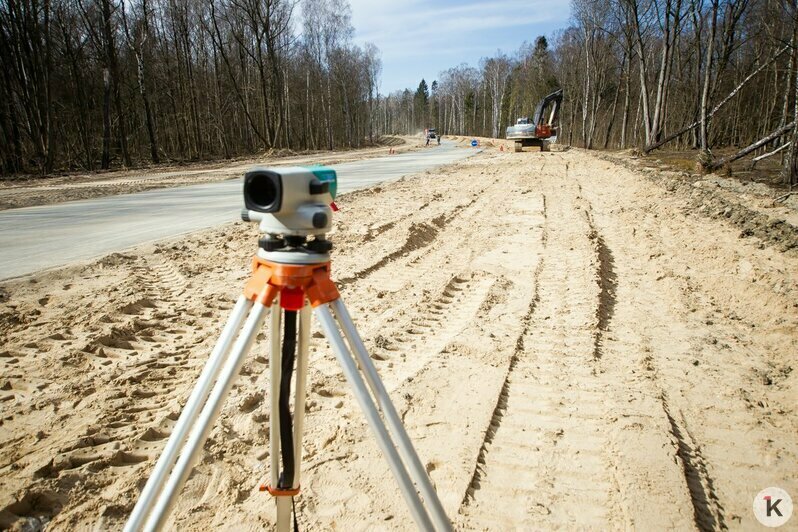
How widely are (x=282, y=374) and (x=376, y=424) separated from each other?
38 centimetres

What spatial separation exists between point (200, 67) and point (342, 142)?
59.9 ft

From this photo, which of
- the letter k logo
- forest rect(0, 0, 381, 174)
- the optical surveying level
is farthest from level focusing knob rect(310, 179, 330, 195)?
forest rect(0, 0, 381, 174)

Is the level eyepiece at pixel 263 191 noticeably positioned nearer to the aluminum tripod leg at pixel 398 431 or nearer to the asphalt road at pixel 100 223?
the aluminum tripod leg at pixel 398 431

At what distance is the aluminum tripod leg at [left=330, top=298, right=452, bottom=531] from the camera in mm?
1136

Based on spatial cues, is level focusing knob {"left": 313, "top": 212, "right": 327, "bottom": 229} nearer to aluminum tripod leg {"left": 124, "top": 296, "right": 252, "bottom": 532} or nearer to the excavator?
aluminum tripod leg {"left": 124, "top": 296, "right": 252, "bottom": 532}

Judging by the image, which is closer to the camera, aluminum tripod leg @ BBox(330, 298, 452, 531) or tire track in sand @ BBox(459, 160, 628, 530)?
aluminum tripod leg @ BBox(330, 298, 452, 531)

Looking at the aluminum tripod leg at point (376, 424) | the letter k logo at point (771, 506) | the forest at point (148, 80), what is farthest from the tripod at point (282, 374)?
the forest at point (148, 80)

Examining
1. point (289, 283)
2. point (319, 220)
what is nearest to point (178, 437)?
point (289, 283)

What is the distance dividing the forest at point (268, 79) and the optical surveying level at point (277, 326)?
12061 millimetres

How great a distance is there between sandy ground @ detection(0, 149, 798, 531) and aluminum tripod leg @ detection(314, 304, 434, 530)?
925mm

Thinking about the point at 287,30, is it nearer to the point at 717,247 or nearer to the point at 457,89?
the point at 717,247

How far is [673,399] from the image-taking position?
2715mm

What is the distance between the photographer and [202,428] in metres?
1.09

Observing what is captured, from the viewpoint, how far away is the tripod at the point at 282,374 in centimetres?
109
